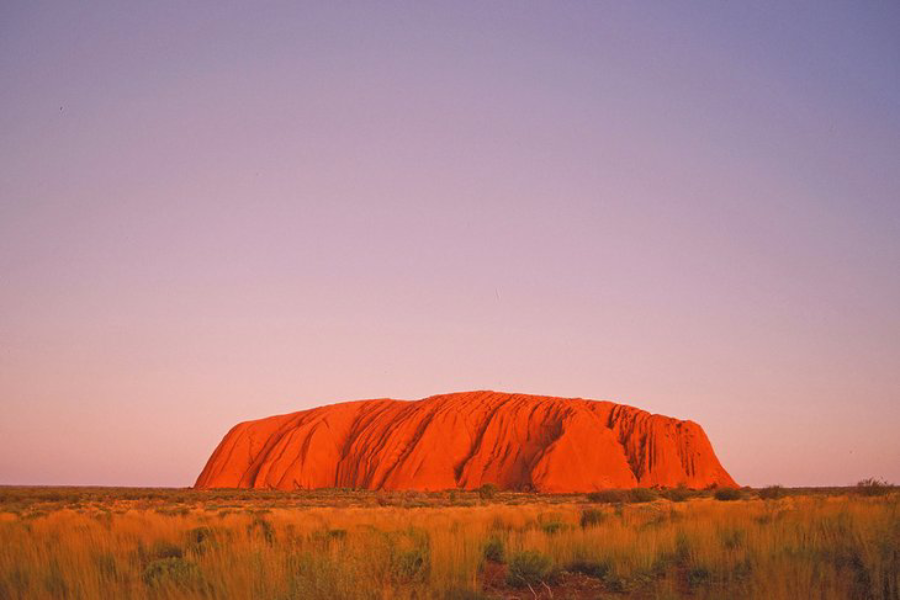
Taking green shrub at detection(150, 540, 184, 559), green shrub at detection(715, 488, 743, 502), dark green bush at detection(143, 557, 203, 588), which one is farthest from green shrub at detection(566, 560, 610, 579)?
green shrub at detection(715, 488, 743, 502)

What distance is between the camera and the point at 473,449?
64.6 m

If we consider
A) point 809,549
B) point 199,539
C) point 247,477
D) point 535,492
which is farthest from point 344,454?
point 809,549

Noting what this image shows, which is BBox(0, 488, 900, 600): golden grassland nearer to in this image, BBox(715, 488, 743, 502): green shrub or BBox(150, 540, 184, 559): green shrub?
BBox(150, 540, 184, 559): green shrub

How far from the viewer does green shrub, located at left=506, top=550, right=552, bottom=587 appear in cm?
776

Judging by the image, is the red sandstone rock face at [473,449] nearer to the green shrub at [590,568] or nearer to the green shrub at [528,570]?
the green shrub at [590,568]

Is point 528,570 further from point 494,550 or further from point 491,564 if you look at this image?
point 494,550

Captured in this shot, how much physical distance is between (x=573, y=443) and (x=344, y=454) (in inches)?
954

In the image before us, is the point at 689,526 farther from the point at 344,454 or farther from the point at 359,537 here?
the point at 344,454

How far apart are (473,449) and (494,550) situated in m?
55.7

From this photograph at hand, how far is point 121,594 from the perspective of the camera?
19.1 ft

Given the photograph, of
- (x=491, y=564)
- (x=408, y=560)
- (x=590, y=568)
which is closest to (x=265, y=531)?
(x=491, y=564)

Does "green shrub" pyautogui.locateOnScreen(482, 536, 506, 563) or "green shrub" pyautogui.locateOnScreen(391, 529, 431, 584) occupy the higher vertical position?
"green shrub" pyautogui.locateOnScreen(391, 529, 431, 584)

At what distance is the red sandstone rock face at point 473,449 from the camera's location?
59.8m

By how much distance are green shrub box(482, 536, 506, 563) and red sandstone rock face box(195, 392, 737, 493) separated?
47.3 metres
